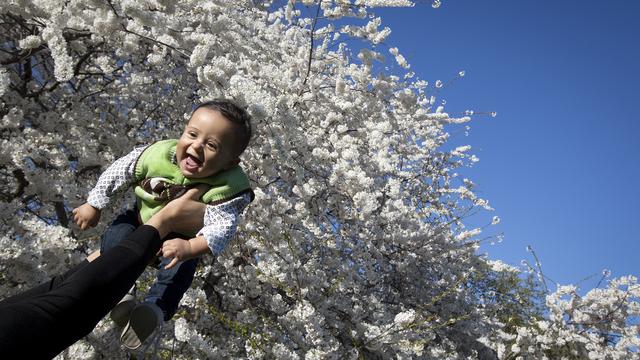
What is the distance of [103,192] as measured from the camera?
2037 millimetres

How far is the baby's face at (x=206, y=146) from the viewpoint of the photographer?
1893mm

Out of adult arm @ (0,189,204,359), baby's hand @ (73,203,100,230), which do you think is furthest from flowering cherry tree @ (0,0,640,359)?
adult arm @ (0,189,204,359)

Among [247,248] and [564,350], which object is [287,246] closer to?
[247,248]

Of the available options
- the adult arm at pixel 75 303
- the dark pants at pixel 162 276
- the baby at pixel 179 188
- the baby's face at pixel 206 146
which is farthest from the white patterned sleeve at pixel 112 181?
the adult arm at pixel 75 303

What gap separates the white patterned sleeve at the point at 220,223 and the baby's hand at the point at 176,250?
9 centimetres

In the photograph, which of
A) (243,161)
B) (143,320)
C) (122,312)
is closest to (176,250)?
(143,320)

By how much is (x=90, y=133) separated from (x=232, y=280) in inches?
68.8

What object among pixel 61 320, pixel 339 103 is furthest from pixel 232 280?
pixel 61 320

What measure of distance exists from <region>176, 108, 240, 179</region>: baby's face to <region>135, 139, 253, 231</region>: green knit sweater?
0.05m

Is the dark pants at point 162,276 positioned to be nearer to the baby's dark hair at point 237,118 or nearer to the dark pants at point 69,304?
the dark pants at point 69,304

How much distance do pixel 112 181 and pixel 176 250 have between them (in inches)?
25.0

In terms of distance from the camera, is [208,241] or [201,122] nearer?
[208,241]

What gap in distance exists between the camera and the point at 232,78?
260 centimetres

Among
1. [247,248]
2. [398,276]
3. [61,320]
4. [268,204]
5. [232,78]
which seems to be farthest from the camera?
[398,276]
